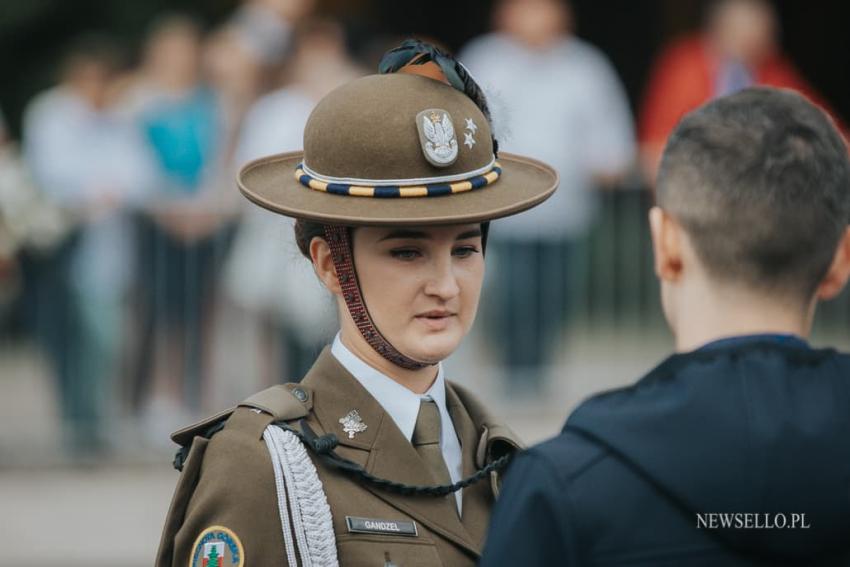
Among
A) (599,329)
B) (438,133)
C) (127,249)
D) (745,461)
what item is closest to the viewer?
(745,461)

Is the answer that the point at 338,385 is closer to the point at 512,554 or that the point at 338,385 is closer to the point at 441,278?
the point at 441,278

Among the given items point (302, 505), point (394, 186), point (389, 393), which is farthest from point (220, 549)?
point (394, 186)

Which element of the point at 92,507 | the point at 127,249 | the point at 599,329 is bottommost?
the point at 92,507

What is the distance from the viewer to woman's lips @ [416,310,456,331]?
317cm

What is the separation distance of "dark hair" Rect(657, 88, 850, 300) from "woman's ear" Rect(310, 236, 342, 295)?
3.03 ft

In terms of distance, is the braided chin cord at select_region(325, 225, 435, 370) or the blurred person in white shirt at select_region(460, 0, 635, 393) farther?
the blurred person in white shirt at select_region(460, 0, 635, 393)

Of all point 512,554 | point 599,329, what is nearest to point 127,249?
point 599,329

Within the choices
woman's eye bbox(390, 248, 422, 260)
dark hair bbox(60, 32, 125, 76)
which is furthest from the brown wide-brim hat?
dark hair bbox(60, 32, 125, 76)

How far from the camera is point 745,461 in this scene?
7.60ft

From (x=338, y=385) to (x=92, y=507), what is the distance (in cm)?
516

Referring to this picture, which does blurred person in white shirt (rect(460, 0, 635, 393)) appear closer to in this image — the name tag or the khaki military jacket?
the khaki military jacket

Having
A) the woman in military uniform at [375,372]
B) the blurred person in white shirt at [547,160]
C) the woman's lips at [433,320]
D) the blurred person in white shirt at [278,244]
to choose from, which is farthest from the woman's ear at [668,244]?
the blurred person in white shirt at [547,160]

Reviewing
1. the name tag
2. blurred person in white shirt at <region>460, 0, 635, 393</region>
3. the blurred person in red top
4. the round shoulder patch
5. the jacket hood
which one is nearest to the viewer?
the jacket hood

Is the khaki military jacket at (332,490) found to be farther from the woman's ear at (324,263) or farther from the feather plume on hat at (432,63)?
the feather plume on hat at (432,63)
